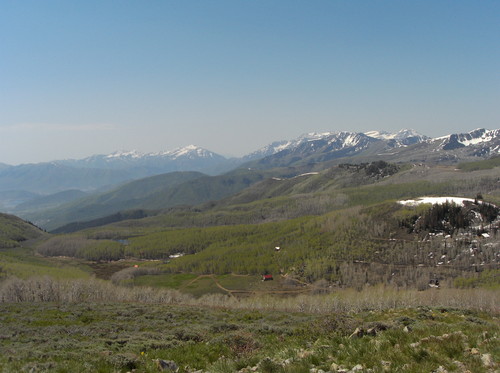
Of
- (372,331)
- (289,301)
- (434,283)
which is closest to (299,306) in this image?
(289,301)

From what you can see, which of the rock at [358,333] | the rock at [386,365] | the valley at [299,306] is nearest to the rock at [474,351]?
the valley at [299,306]

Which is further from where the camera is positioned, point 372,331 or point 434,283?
point 434,283

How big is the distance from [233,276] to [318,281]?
4884 cm

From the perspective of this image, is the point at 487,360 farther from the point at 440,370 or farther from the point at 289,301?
the point at 289,301

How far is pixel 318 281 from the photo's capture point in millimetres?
150500

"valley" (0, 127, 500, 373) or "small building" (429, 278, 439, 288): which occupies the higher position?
"valley" (0, 127, 500, 373)

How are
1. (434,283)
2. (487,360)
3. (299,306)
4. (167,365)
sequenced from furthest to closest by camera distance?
(434,283) → (299,306) → (167,365) → (487,360)

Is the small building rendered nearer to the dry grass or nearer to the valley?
the valley

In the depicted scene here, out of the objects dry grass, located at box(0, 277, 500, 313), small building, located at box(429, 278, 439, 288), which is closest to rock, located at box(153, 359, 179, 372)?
dry grass, located at box(0, 277, 500, 313)

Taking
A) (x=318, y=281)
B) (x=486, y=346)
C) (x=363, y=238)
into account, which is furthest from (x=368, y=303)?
(x=363, y=238)

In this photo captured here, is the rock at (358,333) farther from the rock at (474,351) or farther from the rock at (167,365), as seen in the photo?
the rock at (167,365)

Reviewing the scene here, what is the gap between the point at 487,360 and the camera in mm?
12859

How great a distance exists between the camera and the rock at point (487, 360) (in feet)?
41.1

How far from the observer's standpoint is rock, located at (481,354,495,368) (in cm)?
1254
